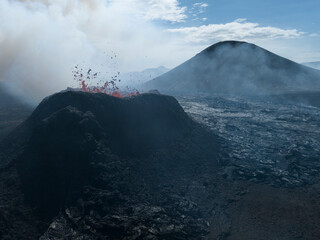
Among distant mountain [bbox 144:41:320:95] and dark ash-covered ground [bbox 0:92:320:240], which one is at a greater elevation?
distant mountain [bbox 144:41:320:95]

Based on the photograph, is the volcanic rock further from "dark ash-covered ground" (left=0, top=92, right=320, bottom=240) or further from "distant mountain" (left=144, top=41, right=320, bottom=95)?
"distant mountain" (left=144, top=41, right=320, bottom=95)

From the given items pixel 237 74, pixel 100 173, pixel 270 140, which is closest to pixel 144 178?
pixel 100 173

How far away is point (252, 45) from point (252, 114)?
38684 millimetres

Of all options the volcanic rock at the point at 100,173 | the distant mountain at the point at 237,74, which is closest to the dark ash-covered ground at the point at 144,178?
the volcanic rock at the point at 100,173

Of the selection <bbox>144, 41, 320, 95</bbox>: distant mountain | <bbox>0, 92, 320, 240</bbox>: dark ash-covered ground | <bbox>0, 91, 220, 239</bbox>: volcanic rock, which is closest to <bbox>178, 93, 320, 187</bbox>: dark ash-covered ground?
<bbox>0, 92, 320, 240</bbox>: dark ash-covered ground

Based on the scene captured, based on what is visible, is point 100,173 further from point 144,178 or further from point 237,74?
point 237,74

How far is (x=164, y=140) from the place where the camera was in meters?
17.3

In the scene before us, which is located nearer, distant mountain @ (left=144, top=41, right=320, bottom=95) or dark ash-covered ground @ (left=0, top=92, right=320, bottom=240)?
dark ash-covered ground @ (left=0, top=92, right=320, bottom=240)

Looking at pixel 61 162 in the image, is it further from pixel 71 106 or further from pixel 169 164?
pixel 169 164

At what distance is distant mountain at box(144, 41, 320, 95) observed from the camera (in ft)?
170

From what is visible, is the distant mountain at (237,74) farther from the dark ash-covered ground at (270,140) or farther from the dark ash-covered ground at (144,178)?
the dark ash-covered ground at (144,178)

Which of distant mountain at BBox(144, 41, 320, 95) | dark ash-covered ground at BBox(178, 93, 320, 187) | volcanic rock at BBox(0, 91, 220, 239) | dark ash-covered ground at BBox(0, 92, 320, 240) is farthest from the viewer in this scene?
distant mountain at BBox(144, 41, 320, 95)

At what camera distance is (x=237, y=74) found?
5641 centimetres

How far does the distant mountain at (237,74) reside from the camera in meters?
51.9
